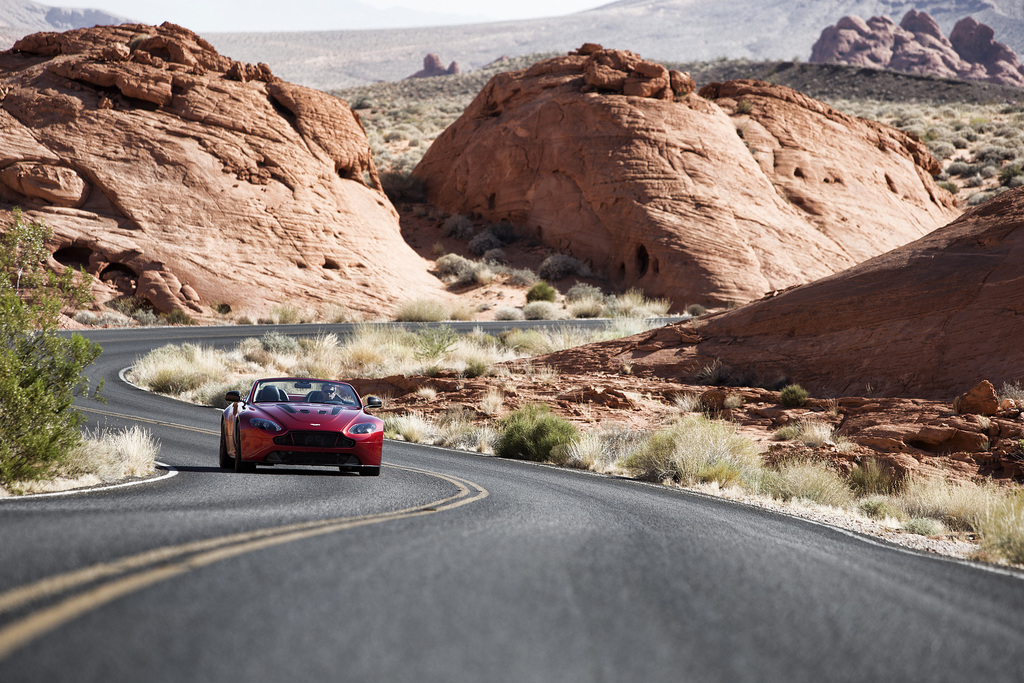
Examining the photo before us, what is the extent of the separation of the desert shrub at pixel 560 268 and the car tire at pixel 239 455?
3120 centimetres

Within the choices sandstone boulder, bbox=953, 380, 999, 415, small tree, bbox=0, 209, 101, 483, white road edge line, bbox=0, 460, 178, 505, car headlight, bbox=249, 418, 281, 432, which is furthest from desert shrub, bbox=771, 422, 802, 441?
small tree, bbox=0, 209, 101, 483

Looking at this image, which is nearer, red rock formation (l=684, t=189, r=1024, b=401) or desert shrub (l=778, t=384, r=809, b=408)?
red rock formation (l=684, t=189, r=1024, b=401)

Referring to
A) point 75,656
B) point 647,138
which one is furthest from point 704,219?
point 75,656

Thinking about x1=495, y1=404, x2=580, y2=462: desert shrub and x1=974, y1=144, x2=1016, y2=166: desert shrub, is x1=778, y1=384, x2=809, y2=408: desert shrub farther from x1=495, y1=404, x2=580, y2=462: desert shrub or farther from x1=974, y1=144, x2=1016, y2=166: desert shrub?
x1=974, y1=144, x2=1016, y2=166: desert shrub

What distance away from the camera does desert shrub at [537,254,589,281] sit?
40.1 meters

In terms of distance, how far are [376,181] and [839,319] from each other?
30149 millimetres

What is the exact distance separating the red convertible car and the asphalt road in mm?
2418

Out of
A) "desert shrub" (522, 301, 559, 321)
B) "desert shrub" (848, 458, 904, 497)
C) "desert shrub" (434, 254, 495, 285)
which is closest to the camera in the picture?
"desert shrub" (848, 458, 904, 497)

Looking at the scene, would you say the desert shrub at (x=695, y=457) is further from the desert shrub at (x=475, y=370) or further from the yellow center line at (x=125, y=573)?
the desert shrub at (x=475, y=370)

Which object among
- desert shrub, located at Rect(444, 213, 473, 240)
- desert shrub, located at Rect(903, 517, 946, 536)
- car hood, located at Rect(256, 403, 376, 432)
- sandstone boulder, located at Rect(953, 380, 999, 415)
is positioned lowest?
desert shrub, located at Rect(903, 517, 946, 536)

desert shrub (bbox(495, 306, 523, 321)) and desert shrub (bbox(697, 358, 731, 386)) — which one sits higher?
desert shrub (bbox(495, 306, 523, 321))

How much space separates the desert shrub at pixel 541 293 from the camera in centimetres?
3717

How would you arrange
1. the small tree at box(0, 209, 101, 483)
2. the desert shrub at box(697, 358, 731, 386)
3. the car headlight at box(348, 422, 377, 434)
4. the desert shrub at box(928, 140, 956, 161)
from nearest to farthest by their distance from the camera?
the small tree at box(0, 209, 101, 483) < the car headlight at box(348, 422, 377, 434) < the desert shrub at box(697, 358, 731, 386) < the desert shrub at box(928, 140, 956, 161)

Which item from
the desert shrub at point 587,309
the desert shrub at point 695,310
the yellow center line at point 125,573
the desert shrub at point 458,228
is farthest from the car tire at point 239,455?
the desert shrub at point 458,228
